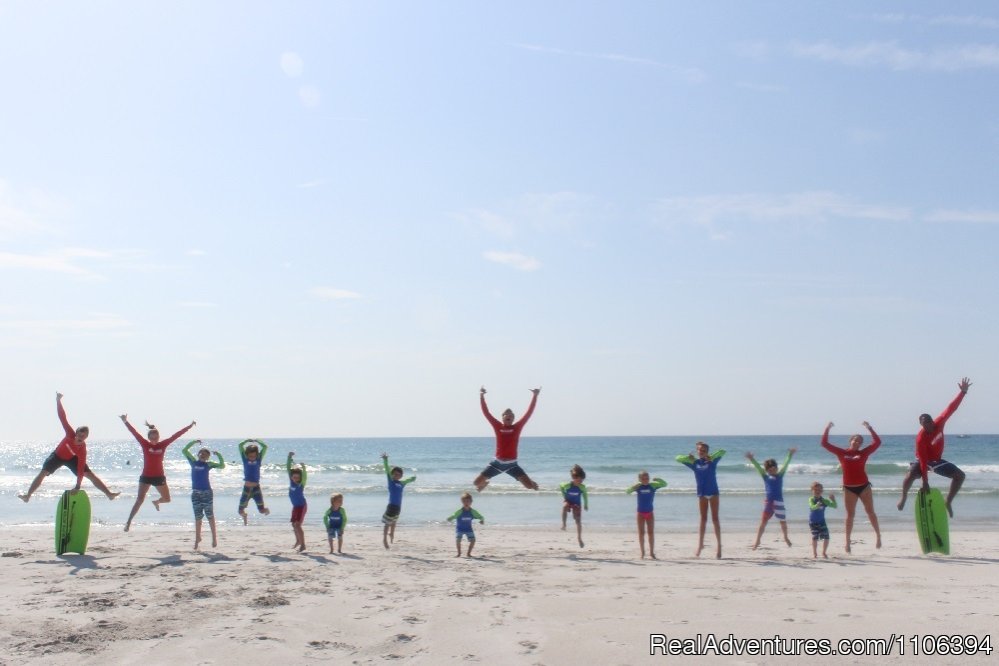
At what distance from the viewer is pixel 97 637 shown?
6.79 meters

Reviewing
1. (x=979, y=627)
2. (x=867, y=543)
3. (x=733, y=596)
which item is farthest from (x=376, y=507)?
(x=979, y=627)

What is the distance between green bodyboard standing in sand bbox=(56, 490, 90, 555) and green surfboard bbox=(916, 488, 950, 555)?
507 inches

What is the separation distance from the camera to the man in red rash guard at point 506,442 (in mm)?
11859

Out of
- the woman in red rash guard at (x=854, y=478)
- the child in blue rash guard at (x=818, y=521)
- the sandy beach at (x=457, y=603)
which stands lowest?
the sandy beach at (x=457, y=603)

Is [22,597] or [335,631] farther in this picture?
[22,597]

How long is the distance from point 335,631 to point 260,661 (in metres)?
0.97

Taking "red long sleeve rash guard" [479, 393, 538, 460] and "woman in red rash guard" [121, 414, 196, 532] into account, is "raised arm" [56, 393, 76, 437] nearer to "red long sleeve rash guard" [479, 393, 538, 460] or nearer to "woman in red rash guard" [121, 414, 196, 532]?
"woman in red rash guard" [121, 414, 196, 532]

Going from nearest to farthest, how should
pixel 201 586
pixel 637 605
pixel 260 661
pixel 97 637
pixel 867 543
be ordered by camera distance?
pixel 260 661 < pixel 97 637 < pixel 637 605 < pixel 201 586 < pixel 867 543

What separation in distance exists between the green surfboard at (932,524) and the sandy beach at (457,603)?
0.41m

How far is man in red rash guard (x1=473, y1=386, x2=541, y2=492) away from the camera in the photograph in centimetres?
1186

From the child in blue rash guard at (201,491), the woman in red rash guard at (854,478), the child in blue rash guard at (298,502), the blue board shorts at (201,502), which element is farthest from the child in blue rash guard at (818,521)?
the blue board shorts at (201,502)

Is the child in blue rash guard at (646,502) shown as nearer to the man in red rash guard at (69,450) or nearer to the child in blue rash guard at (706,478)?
the child in blue rash guard at (706,478)

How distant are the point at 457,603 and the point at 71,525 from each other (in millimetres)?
6805

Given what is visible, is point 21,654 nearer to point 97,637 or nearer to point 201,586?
point 97,637
